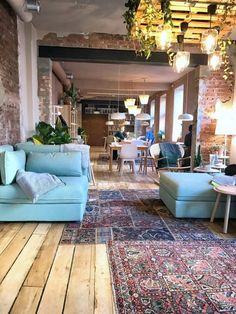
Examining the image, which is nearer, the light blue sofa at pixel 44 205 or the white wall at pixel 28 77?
the light blue sofa at pixel 44 205

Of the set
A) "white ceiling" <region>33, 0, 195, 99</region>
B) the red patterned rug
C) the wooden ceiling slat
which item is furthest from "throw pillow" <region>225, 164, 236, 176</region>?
"white ceiling" <region>33, 0, 195, 99</region>

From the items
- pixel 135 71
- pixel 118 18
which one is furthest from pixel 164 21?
pixel 135 71

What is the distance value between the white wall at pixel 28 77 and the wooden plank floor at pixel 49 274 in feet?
8.50

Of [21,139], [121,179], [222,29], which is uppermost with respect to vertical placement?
[222,29]

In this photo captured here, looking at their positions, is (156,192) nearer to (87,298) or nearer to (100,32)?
(87,298)

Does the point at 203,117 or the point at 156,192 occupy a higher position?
the point at 203,117

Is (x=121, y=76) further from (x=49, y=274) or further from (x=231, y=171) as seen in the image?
(x=49, y=274)

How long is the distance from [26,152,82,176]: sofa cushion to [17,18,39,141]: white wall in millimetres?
1408

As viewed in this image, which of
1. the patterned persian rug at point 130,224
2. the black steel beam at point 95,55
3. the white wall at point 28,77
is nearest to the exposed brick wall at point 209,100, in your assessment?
the black steel beam at point 95,55

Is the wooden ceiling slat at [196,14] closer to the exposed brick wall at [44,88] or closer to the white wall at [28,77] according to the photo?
the white wall at [28,77]

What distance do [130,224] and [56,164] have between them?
1349mm

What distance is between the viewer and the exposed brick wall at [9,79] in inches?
153

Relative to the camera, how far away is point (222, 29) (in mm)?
3695

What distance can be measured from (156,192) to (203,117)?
2150 millimetres
